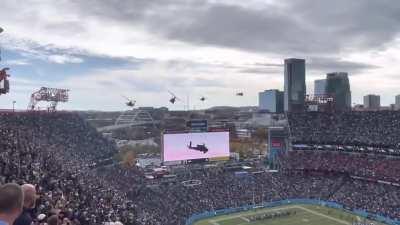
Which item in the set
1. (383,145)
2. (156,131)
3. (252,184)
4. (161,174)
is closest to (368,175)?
(383,145)

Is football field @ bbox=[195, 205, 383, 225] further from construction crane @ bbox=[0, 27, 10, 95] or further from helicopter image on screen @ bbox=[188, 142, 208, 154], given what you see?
construction crane @ bbox=[0, 27, 10, 95]

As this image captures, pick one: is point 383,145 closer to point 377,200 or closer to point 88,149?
point 377,200

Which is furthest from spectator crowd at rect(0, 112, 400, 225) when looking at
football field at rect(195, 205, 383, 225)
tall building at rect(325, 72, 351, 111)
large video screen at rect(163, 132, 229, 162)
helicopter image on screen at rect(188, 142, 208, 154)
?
tall building at rect(325, 72, 351, 111)

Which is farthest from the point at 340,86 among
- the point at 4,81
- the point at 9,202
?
the point at 9,202

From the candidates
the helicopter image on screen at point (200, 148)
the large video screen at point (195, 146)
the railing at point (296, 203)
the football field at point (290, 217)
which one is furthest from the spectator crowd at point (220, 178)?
the helicopter image on screen at point (200, 148)

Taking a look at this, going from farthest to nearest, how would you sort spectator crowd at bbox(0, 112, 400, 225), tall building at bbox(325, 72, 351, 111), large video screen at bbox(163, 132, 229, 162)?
tall building at bbox(325, 72, 351, 111) → large video screen at bbox(163, 132, 229, 162) → spectator crowd at bbox(0, 112, 400, 225)

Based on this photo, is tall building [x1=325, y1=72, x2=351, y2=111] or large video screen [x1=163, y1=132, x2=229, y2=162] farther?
tall building [x1=325, y1=72, x2=351, y2=111]
